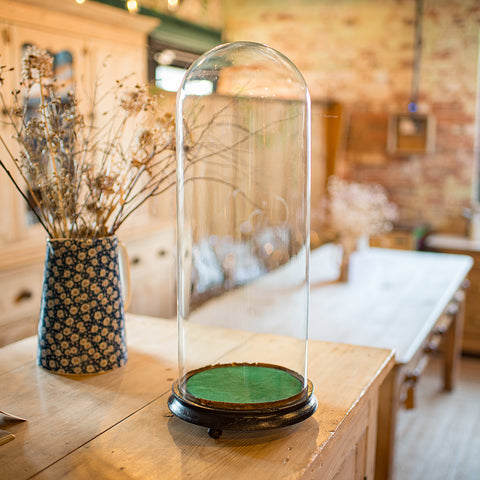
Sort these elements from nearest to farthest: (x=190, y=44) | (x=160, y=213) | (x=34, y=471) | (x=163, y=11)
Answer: (x=34, y=471), (x=160, y=213), (x=163, y=11), (x=190, y=44)

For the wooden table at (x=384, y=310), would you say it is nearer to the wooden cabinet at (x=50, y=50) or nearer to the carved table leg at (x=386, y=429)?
the carved table leg at (x=386, y=429)

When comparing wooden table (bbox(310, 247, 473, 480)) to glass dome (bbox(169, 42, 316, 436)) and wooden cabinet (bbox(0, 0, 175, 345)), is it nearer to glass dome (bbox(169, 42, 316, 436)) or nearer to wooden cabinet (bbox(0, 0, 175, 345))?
glass dome (bbox(169, 42, 316, 436))

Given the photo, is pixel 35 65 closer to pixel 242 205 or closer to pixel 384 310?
pixel 242 205

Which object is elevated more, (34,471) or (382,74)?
(382,74)

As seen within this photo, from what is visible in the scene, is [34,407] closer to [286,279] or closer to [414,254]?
[286,279]

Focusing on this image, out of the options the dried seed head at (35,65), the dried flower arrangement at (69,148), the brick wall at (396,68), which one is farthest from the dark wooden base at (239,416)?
the brick wall at (396,68)

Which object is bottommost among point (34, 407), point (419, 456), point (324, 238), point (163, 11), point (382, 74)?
point (419, 456)

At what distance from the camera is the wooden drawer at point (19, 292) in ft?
8.89

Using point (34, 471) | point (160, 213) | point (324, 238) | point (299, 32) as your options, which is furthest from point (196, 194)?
point (299, 32)

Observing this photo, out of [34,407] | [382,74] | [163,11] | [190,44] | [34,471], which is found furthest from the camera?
[382,74]

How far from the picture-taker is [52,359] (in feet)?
4.02

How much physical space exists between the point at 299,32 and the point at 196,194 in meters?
4.98

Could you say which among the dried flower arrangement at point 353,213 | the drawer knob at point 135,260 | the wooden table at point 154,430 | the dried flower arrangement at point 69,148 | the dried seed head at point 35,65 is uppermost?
the dried seed head at point 35,65

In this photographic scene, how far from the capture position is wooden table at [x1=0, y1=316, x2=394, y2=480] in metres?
0.87
